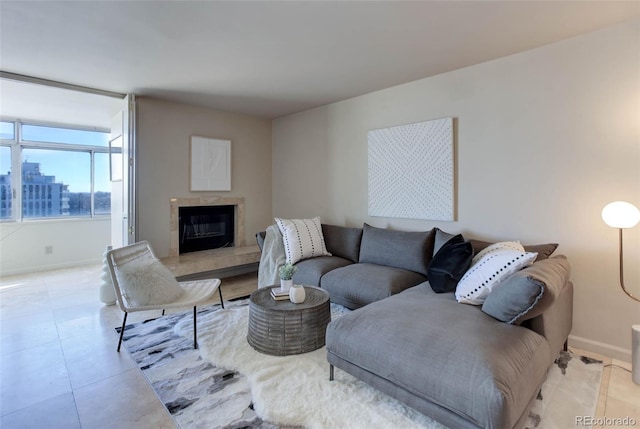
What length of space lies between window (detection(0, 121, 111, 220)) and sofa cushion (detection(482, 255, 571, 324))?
21.2 ft

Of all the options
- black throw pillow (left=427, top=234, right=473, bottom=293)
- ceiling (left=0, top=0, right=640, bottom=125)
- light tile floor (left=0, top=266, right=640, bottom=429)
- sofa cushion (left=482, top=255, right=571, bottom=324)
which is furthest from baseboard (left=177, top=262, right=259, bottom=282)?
sofa cushion (left=482, top=255, right=571, bottom=324)

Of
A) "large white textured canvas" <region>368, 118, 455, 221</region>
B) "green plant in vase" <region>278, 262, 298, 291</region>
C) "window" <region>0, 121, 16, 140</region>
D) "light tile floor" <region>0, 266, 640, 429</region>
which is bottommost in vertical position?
"light tile floor" <region>0, 266, 640, 429</region>

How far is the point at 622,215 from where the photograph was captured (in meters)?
2.11

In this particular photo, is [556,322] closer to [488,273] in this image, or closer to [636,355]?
[488,273]

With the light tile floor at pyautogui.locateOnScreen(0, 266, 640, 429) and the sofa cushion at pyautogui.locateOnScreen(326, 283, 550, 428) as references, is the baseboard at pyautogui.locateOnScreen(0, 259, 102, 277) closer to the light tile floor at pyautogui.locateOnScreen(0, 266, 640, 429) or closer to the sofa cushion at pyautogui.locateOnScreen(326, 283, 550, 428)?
the light tile floor at pyautogui.locateOnScreen(0, 266, 640, 429)

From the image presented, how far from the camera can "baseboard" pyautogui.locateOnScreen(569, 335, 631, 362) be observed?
2383mm

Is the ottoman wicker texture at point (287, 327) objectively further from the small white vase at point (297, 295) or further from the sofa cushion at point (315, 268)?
the sofa cushion at point (315, 268)

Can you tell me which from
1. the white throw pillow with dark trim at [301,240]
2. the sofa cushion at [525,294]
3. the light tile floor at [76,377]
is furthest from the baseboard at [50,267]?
the sofa cushion at [525,294]

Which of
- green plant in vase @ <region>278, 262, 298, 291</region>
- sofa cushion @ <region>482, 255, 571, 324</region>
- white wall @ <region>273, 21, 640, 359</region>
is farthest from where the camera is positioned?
green plant in vase @ <region>278, 262, 298, 291</region>

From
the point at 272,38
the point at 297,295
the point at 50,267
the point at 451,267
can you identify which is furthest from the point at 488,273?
the point at 50,267

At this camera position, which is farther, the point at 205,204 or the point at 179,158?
the point at 205,204

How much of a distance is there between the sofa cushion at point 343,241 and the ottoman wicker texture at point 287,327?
1.36m

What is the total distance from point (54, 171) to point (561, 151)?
6.97 metres

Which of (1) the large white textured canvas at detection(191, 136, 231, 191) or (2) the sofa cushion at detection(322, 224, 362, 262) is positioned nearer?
(2) the sofa cushion at detection(322, 224, 362, 262)
